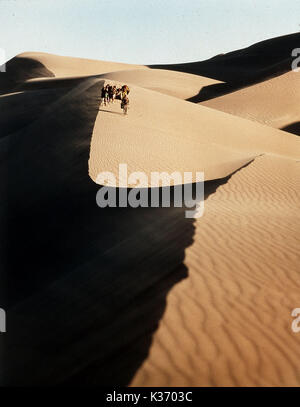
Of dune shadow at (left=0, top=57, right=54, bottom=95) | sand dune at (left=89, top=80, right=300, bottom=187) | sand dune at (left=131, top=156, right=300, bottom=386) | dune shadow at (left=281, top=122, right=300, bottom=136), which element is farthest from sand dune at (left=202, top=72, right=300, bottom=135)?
dune shadow at (left=0, top=57, right=54, bottom=95)

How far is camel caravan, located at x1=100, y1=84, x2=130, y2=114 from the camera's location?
18.6m

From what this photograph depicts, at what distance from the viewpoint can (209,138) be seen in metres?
19.0

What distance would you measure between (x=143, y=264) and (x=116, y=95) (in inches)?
539

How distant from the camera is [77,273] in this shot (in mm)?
7809

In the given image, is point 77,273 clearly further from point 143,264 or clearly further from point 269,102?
point 269,102

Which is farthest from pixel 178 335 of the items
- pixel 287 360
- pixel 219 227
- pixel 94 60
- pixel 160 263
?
pixel 94 60

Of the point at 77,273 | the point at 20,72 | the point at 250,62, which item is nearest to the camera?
the point at 77,273

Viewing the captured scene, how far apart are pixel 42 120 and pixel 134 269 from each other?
15.1 m

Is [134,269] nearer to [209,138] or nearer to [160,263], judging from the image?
[160,263]

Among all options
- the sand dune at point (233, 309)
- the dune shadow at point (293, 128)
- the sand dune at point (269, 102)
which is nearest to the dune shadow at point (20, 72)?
the sand dune at point (269, 102)

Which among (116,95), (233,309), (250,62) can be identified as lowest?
(233,309)

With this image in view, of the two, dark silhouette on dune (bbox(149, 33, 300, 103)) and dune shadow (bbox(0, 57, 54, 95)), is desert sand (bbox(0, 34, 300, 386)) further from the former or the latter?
dark silhouette on dune (bbox(149, 33, 300, 103))

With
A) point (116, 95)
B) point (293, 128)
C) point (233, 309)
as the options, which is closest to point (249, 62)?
point (293, 128)

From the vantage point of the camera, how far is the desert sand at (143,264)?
4.79 meters
